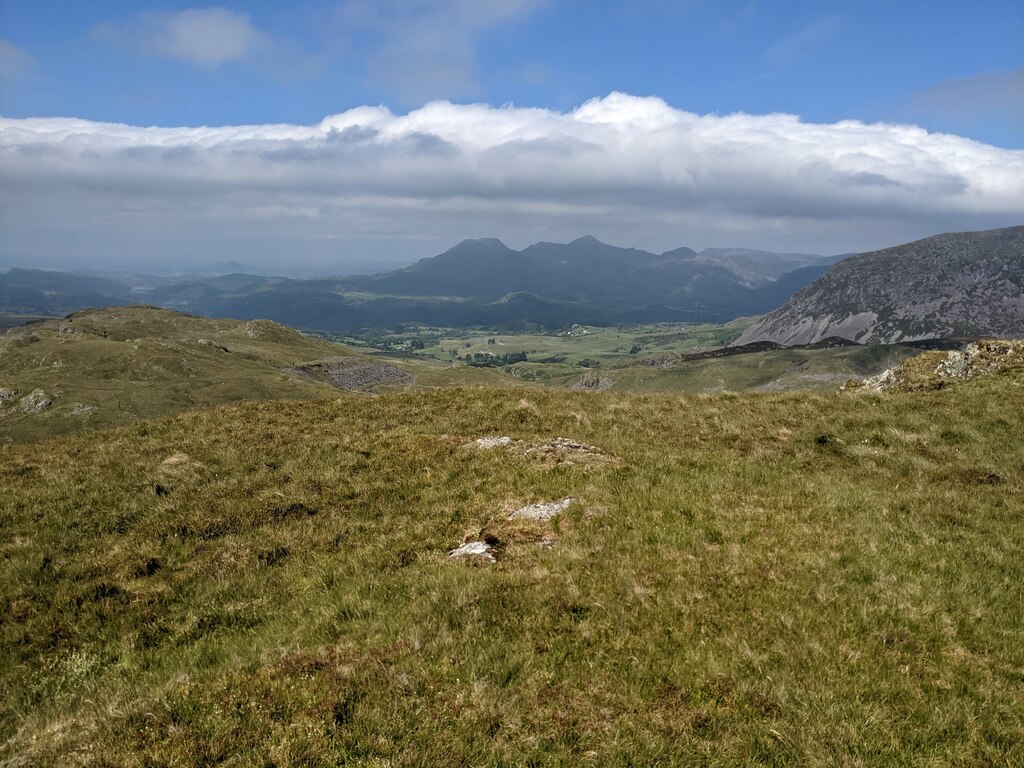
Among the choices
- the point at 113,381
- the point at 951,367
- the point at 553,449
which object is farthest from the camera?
the point at 113,381

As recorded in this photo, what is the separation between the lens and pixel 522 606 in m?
10.4

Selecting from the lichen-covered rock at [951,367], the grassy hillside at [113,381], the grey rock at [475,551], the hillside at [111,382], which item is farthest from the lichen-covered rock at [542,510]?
the hillside at [111,382]

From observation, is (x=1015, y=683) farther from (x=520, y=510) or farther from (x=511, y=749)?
(x=520, y=510)

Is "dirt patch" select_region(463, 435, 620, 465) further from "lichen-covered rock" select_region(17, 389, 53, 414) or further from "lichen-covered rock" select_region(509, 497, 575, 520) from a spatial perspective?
"lichen-covered rock" select_region(17, 389, 53, 414)

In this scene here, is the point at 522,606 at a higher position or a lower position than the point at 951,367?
lower

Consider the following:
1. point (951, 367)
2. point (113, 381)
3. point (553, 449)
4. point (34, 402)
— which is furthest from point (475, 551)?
point (113, 381)

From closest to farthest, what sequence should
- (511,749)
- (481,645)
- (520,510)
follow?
(511,749)
(481,645)
(520,510)

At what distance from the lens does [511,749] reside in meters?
7.21

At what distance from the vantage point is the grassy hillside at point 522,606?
299 inches

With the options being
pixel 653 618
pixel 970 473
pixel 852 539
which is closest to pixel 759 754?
pixel 653 618

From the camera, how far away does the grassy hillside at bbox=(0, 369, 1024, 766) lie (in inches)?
299

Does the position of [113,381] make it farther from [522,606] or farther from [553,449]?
[522,606]

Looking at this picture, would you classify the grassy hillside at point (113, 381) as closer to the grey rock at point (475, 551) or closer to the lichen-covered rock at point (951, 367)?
the grey rock at point (475, 551)

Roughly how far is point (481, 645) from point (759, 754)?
4.39m
